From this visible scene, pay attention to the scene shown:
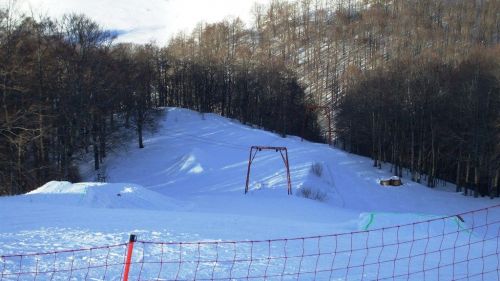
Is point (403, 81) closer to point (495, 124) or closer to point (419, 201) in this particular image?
point (495, 124)

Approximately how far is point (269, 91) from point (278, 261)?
190 feet

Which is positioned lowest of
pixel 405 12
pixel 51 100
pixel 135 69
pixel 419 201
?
pixel 419 201

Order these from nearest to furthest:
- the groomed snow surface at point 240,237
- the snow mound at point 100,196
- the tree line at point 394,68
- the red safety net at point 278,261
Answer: the red safety net at point 278,261, the groomed snow surface at point 240,237, the snow mound at point 100,196, the tree line at point 394,68

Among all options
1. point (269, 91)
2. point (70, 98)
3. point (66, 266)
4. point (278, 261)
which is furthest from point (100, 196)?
point (269, 91)

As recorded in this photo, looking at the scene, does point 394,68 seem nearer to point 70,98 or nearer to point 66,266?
point 70,98

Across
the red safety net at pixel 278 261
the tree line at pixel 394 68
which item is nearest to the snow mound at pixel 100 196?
the red safety net at pixel 278 261

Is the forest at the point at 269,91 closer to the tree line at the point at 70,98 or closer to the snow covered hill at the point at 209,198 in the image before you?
the tree line at the point at 70,98

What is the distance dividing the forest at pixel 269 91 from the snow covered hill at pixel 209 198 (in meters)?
4.31

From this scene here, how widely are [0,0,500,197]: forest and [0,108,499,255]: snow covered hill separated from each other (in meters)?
4.31

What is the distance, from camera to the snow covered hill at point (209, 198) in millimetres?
13031

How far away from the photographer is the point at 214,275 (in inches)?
352

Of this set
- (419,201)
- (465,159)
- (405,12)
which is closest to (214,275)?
(419,201)

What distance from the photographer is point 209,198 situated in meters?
29.8

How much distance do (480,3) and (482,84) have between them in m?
62.3
